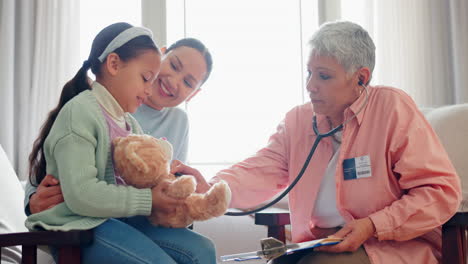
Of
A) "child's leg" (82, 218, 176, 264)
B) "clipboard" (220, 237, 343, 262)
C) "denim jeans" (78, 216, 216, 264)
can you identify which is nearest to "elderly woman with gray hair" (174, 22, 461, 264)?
"clipboard" (220, 237, 343, 262)

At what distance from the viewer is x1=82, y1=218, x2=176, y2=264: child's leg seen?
1.17 meters

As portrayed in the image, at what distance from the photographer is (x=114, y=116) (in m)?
1.30

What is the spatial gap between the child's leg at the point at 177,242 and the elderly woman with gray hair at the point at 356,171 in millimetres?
235

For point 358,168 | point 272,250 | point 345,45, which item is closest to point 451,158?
point 358,168

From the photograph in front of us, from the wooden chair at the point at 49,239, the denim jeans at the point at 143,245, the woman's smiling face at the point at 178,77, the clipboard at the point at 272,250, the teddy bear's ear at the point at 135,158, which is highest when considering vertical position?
the woman's smiling face at the point at 178,77

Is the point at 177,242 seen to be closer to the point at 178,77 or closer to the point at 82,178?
the point at 82,178

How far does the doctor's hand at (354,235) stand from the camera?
141 centimetres

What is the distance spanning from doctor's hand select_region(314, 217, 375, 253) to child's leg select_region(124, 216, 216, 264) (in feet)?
1.14

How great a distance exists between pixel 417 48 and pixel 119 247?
233 centimetres

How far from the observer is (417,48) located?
9.70ft

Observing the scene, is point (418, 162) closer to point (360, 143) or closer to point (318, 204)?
point (360, 143)

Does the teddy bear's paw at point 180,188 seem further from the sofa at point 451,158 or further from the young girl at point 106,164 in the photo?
the sofa at point 451,158

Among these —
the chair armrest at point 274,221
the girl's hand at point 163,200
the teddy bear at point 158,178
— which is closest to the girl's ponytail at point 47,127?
the teddy bear at point 158,178

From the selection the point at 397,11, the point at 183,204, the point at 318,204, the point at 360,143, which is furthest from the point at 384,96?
the point at 397,11
